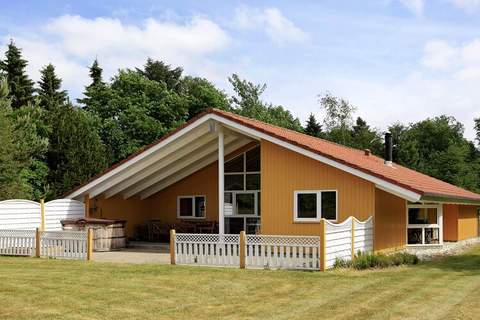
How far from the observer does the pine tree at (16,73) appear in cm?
4000

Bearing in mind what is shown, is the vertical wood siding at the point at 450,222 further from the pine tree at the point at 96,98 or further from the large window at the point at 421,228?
the pine tree at the point at 96,98

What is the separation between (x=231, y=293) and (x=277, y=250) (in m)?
3.61

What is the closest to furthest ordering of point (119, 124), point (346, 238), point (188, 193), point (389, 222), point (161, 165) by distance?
1. point (346, 238)
2. point (389, 222)
3. point (161, 165)
4. point (188, 193)
5. point (119, 124)

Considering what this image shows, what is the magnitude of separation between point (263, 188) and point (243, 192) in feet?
11.1

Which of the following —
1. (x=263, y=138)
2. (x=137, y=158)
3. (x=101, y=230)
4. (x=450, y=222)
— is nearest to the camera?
(x=263, y=138)

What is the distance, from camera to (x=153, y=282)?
11625mm

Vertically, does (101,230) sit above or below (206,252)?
above

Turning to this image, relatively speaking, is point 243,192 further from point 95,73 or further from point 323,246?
point 95,73

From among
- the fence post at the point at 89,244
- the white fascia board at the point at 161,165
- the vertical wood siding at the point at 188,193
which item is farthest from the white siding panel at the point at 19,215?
the vertical wood siding at the point at 188,193

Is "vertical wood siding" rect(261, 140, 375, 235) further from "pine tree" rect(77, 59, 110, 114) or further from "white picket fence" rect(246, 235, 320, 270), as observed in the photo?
"pine tree" rect(77, 59, 110, 114)

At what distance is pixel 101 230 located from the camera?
64.3ft

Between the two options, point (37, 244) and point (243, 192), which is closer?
point (37, 244)

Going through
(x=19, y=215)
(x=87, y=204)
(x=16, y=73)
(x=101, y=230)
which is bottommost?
(x=101, y=230)

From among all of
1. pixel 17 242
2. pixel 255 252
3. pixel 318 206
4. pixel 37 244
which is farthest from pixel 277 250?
pixel 17 242
